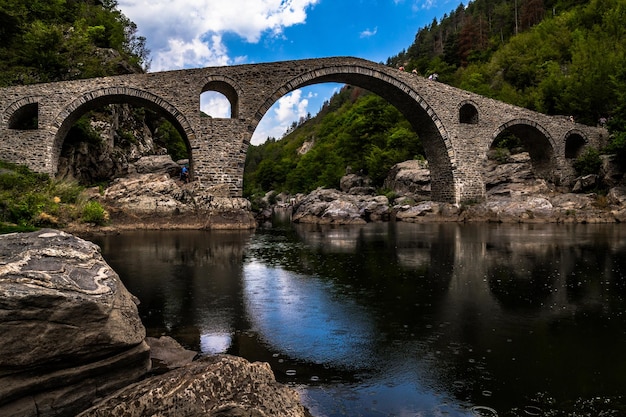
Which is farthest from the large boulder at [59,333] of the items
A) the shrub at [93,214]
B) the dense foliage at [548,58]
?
the dense foliage at [548,58]

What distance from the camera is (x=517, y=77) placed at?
4581 cm

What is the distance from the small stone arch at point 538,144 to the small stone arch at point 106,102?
64.4 feet

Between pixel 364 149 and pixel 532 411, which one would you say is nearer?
pixel 532 411

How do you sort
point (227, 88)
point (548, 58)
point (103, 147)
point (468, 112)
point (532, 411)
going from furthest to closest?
1. point (548, 58)
2. point (468, 112)
3. point (103, 147)
4. point (227, 88)
5. point (532, 411)

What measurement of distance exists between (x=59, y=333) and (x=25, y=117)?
24.2 meters

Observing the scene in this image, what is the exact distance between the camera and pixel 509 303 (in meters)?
6.56

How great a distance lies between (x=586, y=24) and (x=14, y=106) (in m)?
54.0

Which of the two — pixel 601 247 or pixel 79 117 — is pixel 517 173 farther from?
pixel 79 117

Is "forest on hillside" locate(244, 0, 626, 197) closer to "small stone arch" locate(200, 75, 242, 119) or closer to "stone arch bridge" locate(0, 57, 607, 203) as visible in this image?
"stone arch bridge" locate(0, 57, 607, 203)

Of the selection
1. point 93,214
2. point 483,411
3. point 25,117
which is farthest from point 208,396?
point 25,117

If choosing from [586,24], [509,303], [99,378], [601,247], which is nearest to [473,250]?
[601,247]

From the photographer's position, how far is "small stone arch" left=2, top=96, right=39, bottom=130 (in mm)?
20266

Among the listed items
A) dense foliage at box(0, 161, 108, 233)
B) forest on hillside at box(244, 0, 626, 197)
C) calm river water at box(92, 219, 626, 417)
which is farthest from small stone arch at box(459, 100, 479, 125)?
dense foliage at box(0, 161, 108, 233)

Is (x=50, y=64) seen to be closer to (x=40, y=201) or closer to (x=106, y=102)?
(x=106, y=102)
